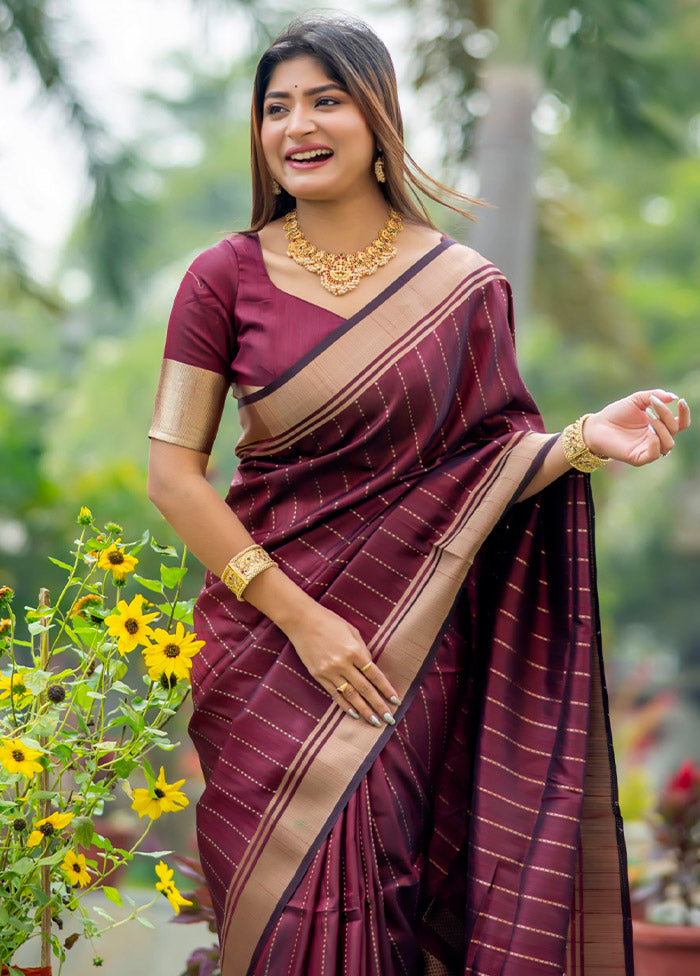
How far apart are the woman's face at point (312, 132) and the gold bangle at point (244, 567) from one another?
66 cm

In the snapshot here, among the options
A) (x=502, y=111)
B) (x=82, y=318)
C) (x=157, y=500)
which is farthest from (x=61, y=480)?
(x=82, y=318)

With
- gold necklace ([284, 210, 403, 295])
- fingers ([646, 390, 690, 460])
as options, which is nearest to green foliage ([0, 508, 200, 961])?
gold necklace ([284, 210, 403, 295])

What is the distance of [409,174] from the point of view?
2.49 m

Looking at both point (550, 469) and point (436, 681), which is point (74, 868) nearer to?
point (436, 681)

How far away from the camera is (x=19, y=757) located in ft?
6.96

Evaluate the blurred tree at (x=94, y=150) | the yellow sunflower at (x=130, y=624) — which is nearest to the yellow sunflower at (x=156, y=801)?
the yellow sunflower at (x=130, y=624)

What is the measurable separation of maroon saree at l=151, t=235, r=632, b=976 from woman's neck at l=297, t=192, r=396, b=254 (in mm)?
120

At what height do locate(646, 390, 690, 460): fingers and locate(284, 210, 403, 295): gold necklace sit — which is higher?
locate(284, 210, 403, 295): gold necklace

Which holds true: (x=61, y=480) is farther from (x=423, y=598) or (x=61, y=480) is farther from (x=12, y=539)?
(x=423, y=598)

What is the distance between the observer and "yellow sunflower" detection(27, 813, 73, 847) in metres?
2.17

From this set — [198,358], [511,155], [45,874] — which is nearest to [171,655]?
[45,874]

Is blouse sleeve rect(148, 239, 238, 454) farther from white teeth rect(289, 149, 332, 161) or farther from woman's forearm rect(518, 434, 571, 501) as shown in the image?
woman's forearm rect(518, 434, 571, 501)

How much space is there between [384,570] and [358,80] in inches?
34.5

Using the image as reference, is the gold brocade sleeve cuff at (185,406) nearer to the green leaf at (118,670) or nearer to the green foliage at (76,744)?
the green foliage at (76,744)
